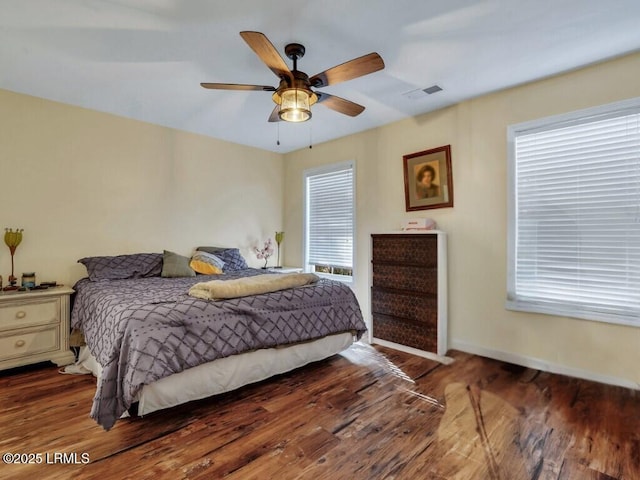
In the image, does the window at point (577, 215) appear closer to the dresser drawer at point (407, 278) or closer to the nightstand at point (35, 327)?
the dresser drawer at point (407, 278)

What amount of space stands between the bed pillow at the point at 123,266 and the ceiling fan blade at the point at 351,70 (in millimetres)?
2629

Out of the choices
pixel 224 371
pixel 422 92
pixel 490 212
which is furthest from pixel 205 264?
pixel 490 212

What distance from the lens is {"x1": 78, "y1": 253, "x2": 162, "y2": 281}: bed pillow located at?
3.25 m

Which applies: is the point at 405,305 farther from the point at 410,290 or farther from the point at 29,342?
the point at 29,342

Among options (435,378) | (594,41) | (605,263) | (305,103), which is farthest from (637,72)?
(435,378)

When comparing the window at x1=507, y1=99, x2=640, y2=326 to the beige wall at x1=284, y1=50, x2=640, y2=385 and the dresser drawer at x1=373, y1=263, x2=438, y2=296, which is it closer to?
the beige wall at x1=284, y1=50, x2=640, y2=385

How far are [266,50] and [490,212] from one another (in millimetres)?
2511

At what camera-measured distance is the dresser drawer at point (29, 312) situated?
107 inches

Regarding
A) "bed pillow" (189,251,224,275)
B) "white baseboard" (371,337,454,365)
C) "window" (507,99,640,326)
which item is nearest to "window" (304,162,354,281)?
"white baseboard" (371,337,454,365)

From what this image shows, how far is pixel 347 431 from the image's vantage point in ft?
6.50

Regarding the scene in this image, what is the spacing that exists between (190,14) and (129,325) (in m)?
1.97

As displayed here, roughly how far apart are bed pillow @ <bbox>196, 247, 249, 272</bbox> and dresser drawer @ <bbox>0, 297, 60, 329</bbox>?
5.42ft

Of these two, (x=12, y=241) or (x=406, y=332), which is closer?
(x=12, y=241)

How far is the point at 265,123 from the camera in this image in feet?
13.0
